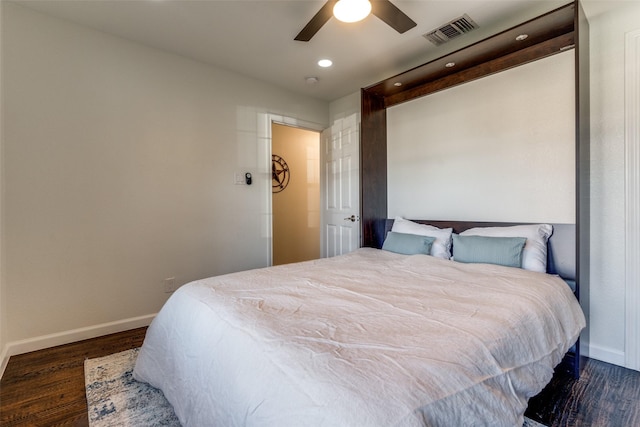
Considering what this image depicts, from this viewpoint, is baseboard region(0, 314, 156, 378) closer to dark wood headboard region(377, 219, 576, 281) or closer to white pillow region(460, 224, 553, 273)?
white pillow region(460, 224, 553, 273)

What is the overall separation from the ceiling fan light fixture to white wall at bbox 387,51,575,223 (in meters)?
1.56

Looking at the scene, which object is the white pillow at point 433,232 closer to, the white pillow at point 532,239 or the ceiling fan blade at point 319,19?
the white pillow at point 532,239

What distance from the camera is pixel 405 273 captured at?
2.08 m

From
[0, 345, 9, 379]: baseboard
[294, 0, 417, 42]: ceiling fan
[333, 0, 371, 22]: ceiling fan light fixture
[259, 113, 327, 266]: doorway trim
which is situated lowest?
[0, 345, 9, 379]: baseboard

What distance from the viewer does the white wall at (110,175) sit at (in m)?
2.24

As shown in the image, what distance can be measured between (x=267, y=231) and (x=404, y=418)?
300cm

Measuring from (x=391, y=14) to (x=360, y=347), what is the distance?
1.93 metres

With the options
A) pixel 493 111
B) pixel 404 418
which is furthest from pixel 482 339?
pixel 493 111

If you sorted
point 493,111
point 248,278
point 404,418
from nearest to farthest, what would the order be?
point 404,418, point 248,278, point 493,111

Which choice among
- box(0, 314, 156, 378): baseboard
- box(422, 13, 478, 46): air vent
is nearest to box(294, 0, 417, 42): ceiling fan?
box(422, 13, 478, 46): air vent

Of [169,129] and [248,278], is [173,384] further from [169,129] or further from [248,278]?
[169,129]

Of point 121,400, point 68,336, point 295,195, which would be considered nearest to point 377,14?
point 121,400

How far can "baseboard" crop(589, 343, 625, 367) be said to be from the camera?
208cm

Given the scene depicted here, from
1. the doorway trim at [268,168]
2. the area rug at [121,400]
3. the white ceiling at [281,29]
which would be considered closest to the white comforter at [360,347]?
the area rug at [121,400]
